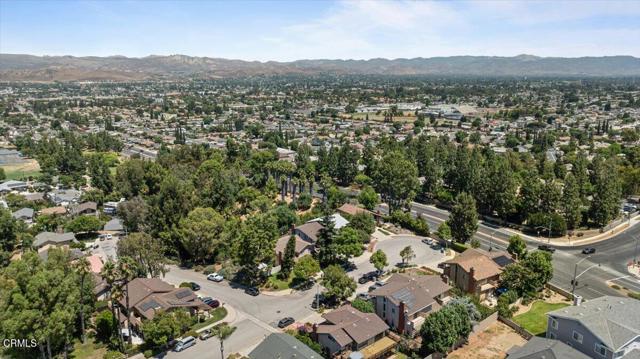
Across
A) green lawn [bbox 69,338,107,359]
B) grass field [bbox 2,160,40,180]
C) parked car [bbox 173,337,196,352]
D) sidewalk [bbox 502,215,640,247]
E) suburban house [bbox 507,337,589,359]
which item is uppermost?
suburban house [bbox 507,337,589,359]

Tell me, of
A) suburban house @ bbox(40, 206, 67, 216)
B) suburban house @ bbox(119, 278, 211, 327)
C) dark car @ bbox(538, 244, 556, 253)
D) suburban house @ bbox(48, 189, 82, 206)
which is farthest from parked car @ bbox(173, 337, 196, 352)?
suburban house @ bbox(48, 189, 82, 206)

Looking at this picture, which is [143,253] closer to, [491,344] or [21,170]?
[491,344]

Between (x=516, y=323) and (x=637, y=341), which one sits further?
(x=516, y=323)

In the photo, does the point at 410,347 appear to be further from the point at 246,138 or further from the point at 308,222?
the point at 246,138

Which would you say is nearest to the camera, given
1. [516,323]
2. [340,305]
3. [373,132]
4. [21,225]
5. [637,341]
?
[637,341]

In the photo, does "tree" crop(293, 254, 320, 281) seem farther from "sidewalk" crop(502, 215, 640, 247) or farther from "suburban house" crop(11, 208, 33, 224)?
"suburban house" crop(11, 208, 33, 224)

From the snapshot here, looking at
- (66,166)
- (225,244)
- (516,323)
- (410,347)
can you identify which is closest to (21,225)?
(225,244)

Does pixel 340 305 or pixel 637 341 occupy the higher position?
pixel 637 341
